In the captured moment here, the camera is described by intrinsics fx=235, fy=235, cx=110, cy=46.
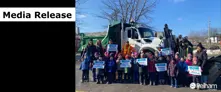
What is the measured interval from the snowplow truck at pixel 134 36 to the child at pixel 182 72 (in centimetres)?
138

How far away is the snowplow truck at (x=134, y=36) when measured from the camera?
8.12 meters

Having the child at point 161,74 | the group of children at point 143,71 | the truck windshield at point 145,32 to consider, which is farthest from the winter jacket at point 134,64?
the truck windshield at point 145,32

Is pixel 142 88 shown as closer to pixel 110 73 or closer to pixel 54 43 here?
pixel 110 73

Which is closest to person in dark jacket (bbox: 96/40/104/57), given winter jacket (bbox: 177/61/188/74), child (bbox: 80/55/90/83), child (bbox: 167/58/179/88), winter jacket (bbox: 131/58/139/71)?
child (bbox: 80/55/90/83)

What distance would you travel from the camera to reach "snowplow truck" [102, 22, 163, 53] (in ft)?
26.7

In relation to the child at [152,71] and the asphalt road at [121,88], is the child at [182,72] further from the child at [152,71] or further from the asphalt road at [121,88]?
the child at [152,71]

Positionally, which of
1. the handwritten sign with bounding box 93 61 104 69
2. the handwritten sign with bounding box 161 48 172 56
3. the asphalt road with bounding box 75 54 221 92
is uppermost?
the handwritten sign with bounding box 161 48 172 56

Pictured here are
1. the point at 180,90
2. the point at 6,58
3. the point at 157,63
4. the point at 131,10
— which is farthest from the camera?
the point at 131,10

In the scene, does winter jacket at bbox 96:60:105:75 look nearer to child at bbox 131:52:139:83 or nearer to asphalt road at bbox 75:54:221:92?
asphalt road at bbox 75:54:221:92

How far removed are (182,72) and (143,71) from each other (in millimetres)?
1111

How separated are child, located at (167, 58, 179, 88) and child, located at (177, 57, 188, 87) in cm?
12

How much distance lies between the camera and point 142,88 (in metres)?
6.59

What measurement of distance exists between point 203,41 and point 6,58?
17.9ft

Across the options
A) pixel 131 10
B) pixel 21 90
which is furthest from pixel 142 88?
pixel 131 10
